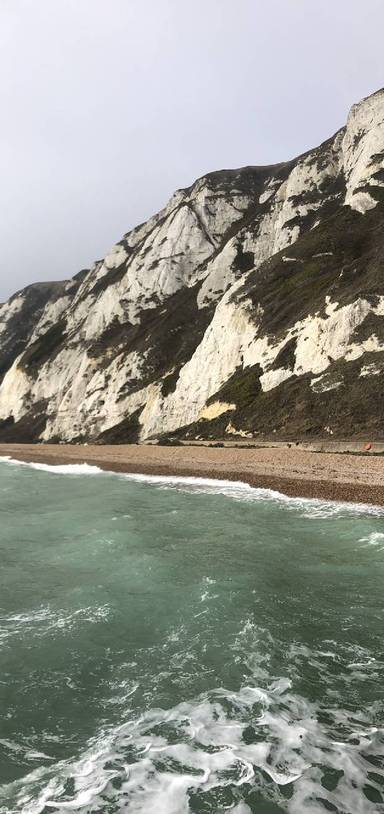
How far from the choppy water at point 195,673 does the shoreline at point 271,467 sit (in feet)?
22.3

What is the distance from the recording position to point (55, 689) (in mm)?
8477

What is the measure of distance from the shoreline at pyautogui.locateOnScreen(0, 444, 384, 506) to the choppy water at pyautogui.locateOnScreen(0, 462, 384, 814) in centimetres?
680

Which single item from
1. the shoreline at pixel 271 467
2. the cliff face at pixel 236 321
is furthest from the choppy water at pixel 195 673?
the cliff face at pixel 236 321

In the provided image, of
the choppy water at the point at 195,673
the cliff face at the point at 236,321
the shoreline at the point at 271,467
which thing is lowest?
the choppy water at the point at 195,673

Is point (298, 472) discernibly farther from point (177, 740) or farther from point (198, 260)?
point (198, 260)

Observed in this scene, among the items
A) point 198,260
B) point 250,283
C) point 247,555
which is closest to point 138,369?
point 250,283

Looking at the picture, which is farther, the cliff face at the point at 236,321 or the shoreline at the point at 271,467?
the cliff face at the point at 236,321

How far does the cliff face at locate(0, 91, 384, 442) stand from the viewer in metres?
43.2

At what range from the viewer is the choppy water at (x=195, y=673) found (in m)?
6.27

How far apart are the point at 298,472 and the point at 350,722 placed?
22749 mm

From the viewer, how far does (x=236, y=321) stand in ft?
200

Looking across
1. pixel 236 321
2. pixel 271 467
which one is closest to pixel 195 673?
pixel 271 467

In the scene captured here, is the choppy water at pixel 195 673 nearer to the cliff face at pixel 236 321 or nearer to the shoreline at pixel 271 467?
the shoreline at pixel 271 467

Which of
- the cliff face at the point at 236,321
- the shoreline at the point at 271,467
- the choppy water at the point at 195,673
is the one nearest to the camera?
the choppy water at the point at 195,673
